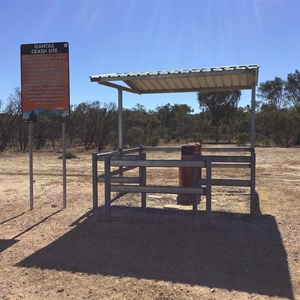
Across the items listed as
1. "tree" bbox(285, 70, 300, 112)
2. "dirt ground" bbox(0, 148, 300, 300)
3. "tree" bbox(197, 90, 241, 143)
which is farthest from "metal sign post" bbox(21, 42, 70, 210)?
"tree" bbox(285, 70, 300, 112)

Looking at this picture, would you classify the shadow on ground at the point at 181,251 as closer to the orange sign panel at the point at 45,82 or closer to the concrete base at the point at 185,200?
the concrete base at the point at 185,200

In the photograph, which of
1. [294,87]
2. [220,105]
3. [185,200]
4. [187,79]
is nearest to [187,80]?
[187,79]

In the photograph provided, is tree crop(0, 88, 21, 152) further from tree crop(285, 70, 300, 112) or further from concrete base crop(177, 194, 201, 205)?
tree crop(285, 70, 300, 112)

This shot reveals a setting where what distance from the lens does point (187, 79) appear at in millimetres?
8070

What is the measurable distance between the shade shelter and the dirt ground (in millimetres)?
1900

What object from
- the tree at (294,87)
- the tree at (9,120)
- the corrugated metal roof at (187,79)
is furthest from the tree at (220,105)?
the corrugated metal roof at (187,79)

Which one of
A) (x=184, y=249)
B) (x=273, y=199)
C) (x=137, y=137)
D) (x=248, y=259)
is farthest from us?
(x=137, y=137)

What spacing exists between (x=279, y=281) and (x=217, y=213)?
3.11 m

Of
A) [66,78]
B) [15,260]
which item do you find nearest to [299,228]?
[15,260]

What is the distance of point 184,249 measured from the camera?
5254mm

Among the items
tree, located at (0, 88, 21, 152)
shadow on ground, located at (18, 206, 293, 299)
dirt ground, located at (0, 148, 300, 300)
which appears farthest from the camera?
tree, located at (0, 88, 21, 152)

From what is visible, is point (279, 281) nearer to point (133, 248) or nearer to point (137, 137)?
point (133, 248)

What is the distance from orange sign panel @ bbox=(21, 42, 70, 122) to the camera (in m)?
7.67

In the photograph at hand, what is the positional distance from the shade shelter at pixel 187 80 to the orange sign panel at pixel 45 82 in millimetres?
734
